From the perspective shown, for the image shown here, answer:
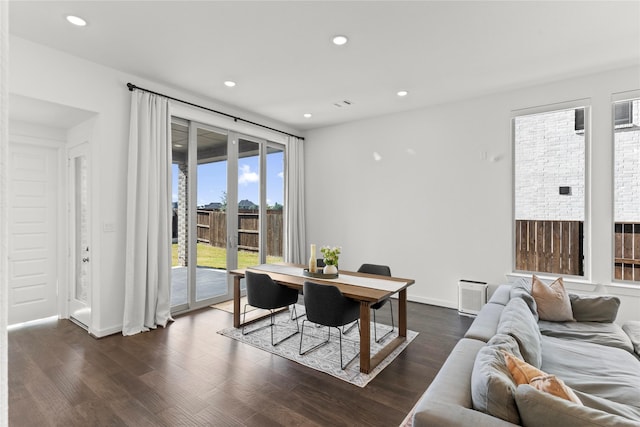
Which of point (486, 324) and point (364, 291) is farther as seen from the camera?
point (364, 291)

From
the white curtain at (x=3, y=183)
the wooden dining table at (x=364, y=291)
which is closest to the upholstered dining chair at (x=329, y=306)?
the wooden dining table at (x=364, y=291)

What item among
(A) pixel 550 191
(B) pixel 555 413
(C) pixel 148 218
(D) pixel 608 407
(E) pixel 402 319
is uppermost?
(A) pixel 550 191

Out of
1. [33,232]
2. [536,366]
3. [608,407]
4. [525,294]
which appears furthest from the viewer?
[33,232]

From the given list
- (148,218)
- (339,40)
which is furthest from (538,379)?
(148,218)

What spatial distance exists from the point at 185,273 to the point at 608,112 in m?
5.68

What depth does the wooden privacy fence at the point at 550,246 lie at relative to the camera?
3.98 metres

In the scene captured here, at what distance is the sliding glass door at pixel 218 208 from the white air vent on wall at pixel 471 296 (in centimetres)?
315

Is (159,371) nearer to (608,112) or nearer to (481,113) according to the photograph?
(481,113)

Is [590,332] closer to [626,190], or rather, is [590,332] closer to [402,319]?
[402,319]

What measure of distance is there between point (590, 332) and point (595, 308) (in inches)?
14.9

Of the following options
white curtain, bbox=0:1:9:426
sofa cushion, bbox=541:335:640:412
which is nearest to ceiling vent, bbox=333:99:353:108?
sofa cushion, bbox=541:335:640:412

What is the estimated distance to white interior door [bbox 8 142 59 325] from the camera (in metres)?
3.88

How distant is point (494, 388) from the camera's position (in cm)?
133

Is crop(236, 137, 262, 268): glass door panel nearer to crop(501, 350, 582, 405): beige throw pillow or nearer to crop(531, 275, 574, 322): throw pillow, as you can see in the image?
crop(531, 275, 574, 322): throw pillow
